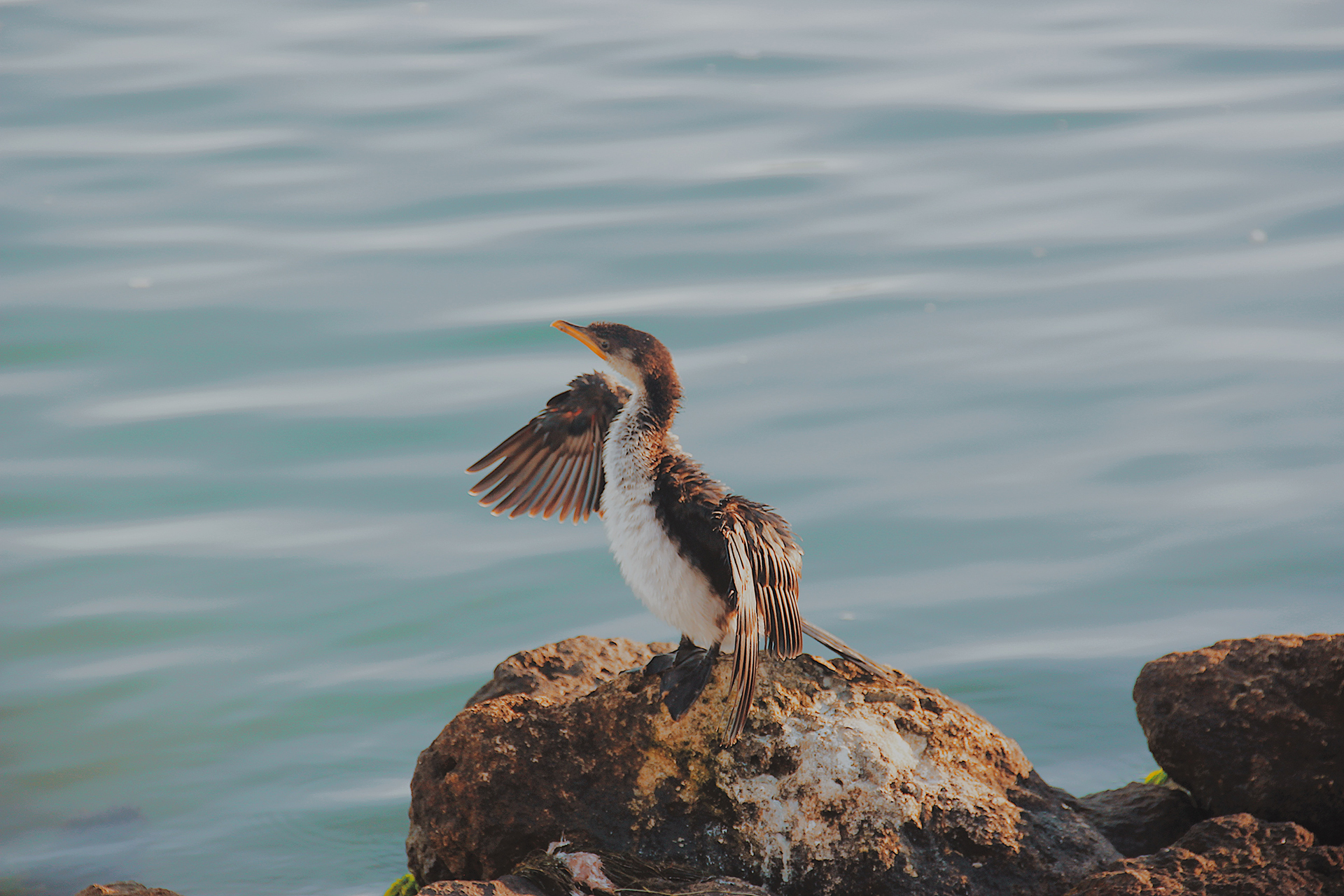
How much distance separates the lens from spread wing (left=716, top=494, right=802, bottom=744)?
9.93 ft

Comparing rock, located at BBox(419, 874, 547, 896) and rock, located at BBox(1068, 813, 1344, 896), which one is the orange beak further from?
rock, located at BBox(1068, 813, 1344, 896)

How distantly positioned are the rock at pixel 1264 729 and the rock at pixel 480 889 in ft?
5.66

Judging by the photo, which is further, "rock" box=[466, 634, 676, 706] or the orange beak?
the orange beak

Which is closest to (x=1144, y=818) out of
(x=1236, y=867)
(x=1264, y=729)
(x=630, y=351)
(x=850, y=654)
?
(x=1264, y=729)

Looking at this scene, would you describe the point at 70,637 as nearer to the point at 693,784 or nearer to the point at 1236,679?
the point at 693,784

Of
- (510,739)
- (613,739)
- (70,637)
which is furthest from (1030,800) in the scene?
(70,637)

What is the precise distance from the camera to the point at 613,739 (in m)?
3.20

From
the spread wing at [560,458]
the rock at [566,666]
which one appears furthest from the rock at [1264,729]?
the spread wing at [560,458]

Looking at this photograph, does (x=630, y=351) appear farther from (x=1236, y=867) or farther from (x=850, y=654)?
(x=1236, y=867)

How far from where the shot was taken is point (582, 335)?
3930mm

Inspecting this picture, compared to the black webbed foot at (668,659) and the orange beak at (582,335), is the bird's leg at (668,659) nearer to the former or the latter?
the black webbed foot at (668,659)

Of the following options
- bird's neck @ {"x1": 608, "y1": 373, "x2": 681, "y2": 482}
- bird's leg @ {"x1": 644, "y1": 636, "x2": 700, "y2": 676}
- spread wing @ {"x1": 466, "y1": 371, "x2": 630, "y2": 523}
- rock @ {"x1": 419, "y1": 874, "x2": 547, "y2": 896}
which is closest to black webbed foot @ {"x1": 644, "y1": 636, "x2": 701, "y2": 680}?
bird's leg @ {"x1": 644, "y1": 636, "x2": 700, "y2": 676}

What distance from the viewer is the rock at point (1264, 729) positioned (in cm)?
310

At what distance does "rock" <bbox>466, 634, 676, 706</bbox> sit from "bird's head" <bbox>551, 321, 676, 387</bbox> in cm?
87
